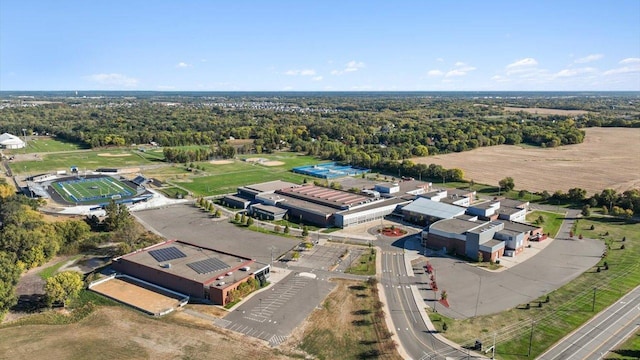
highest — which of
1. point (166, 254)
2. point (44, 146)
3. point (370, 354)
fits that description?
point (44, 146)

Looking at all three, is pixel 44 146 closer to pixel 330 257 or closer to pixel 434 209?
pixel 330 257

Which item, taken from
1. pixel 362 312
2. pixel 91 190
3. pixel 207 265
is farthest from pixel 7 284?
pixel 91 190

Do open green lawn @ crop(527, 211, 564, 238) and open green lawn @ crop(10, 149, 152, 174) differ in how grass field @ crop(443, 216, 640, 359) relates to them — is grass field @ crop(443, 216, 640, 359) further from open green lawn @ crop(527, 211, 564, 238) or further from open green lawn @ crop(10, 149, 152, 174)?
open green lawn @ crop(10, 149, 152, 174)

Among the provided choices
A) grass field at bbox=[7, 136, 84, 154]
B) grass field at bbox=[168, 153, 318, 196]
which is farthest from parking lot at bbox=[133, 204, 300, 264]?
grass field at bbox=[7, 136, 84, 154]

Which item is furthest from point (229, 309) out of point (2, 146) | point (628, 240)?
point (2, 146)

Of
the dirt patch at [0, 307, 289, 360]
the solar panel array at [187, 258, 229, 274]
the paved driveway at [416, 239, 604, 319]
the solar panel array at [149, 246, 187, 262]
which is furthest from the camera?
the solar panel array at [149, 246, 187, 262]

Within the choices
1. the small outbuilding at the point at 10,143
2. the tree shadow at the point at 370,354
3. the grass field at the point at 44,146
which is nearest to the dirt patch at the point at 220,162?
the grass field at the point at 44,146
